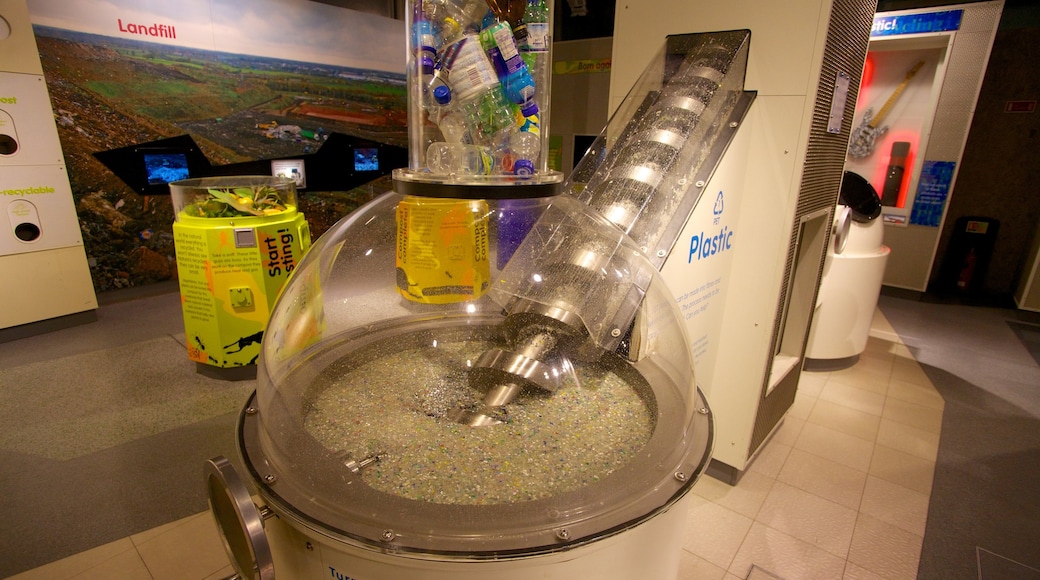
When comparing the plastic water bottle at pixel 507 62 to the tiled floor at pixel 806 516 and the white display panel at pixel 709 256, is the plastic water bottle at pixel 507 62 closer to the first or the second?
the white display panel at pixel 709 256

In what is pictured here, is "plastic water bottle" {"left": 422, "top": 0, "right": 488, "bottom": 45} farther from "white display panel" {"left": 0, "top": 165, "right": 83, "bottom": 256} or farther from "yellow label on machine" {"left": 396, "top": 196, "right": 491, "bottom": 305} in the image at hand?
"white display panel" {"left": 0, "top": 165, "right": 83, "bottom": 256}

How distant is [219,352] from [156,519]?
129 centimetres

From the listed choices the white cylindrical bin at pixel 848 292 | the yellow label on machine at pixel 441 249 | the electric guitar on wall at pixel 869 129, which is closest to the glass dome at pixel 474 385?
the yellow label on machine at pixel 441 249

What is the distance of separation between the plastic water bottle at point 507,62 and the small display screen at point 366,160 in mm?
5661

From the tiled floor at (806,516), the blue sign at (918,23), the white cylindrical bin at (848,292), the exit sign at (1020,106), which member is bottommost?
the tiled floor at (806,516)

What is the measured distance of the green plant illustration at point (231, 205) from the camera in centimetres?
316

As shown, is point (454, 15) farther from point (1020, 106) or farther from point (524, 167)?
point (1020, 106)

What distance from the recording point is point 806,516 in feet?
7.41

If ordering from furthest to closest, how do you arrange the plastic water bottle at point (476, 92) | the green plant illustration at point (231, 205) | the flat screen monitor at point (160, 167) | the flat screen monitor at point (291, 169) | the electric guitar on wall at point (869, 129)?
the flat screen monitor at point (291, 169) < the electric guitar on wall at point (869, 129) < the flat screen monitor at point (160, 167) < the green plant illustration at point (231, 205) < the plastic water bottle at point (476, 92)

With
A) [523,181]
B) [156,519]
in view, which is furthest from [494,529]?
[156,519]

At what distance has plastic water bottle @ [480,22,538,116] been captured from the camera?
3.82 ft

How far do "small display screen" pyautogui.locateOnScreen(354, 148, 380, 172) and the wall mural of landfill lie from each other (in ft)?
1.01

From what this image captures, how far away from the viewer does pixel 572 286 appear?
1243mm

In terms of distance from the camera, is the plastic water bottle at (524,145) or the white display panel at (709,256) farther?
the white display panel at (709,256)
